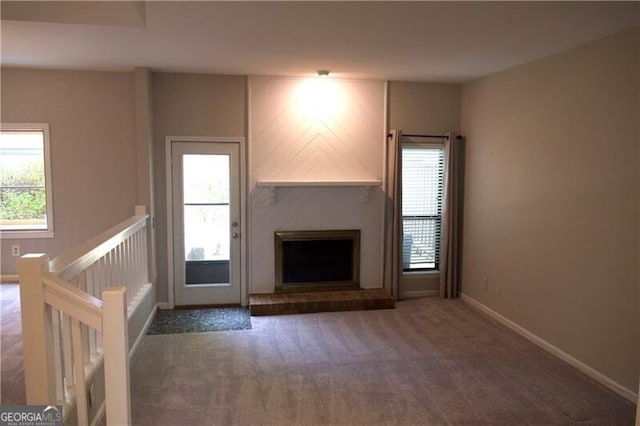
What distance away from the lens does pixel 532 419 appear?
9.55 ft

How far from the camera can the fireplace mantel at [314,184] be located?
504cm

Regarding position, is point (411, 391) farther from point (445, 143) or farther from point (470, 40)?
point (445, 143)

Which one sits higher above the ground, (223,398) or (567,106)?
(567,106)

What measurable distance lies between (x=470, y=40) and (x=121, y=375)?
10.7 ft

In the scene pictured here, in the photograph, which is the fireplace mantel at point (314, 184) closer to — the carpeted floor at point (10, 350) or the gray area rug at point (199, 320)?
the gray area rug at point (199, 320)

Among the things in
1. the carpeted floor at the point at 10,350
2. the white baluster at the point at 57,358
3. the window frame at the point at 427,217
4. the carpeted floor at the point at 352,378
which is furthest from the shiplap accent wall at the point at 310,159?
the white baluster at the point at 57,358

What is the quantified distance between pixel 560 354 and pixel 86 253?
3.66m

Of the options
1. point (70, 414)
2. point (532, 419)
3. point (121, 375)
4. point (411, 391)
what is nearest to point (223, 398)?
point (70, 414)

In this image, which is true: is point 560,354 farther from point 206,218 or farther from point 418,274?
point 206,218

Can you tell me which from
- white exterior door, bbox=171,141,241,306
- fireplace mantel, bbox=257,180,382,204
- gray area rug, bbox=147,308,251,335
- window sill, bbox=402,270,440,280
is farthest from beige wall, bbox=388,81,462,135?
gray area rug, bbox=147,308,251,335

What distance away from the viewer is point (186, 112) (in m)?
4.97

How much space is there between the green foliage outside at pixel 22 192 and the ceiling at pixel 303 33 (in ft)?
3.86

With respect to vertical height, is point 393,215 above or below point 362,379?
above
